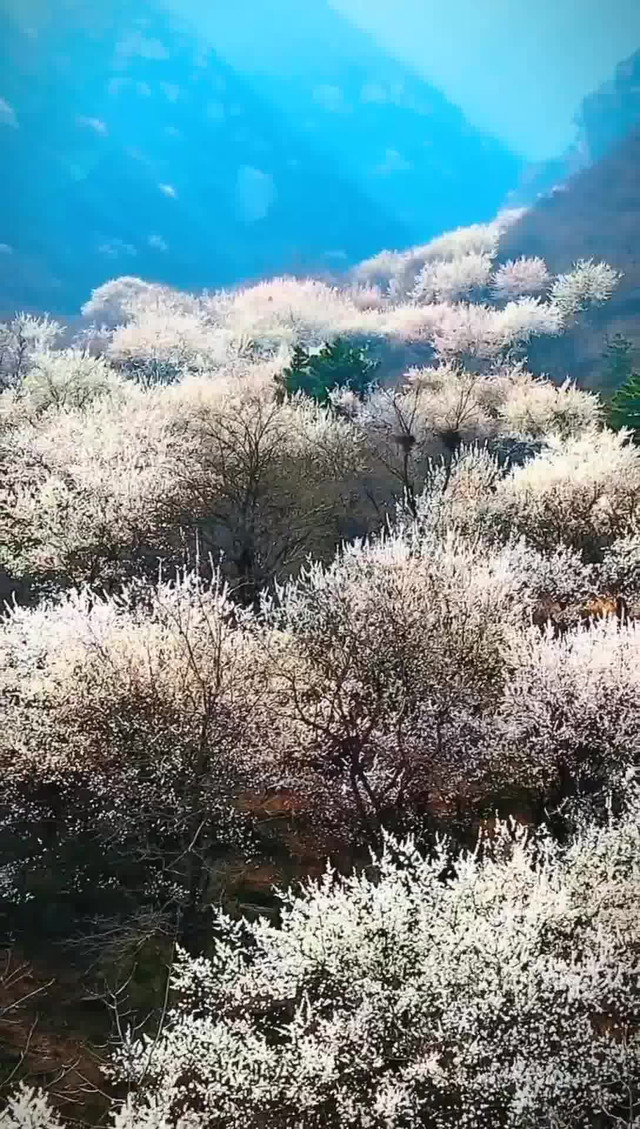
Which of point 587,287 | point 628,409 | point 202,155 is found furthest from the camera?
point 587,287

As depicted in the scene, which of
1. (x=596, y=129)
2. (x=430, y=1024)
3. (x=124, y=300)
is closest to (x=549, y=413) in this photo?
(x=596, y=129)

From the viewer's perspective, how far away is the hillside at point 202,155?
11859mm

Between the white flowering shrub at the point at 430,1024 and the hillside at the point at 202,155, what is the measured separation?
1078 centimetres

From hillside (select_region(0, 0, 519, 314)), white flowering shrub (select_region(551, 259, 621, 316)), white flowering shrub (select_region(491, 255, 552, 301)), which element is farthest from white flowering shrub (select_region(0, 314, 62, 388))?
white flowering shrub (select_region(491, 255, 552, 301))

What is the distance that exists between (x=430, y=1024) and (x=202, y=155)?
23.0 meters

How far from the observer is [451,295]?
42719mm

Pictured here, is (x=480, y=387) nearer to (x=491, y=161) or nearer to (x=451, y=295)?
(x=491, y=161)

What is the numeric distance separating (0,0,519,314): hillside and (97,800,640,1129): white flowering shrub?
35.4ft

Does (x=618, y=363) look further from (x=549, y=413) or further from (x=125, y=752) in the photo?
(x=125, y=752)

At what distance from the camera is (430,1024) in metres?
5.25

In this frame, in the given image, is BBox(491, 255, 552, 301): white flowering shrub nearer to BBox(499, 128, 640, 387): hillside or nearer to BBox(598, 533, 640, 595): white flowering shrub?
BBox(499, 128, 640, 387): hillside

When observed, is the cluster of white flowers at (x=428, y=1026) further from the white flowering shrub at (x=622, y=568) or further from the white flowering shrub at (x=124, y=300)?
the white flowering shrub at (x=124, y=300)

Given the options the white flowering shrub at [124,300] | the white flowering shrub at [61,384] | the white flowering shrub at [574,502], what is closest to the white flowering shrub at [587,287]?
the white flowering shrub at [124,300]

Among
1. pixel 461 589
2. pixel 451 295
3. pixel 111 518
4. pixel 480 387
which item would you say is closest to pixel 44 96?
pixel 111 518
